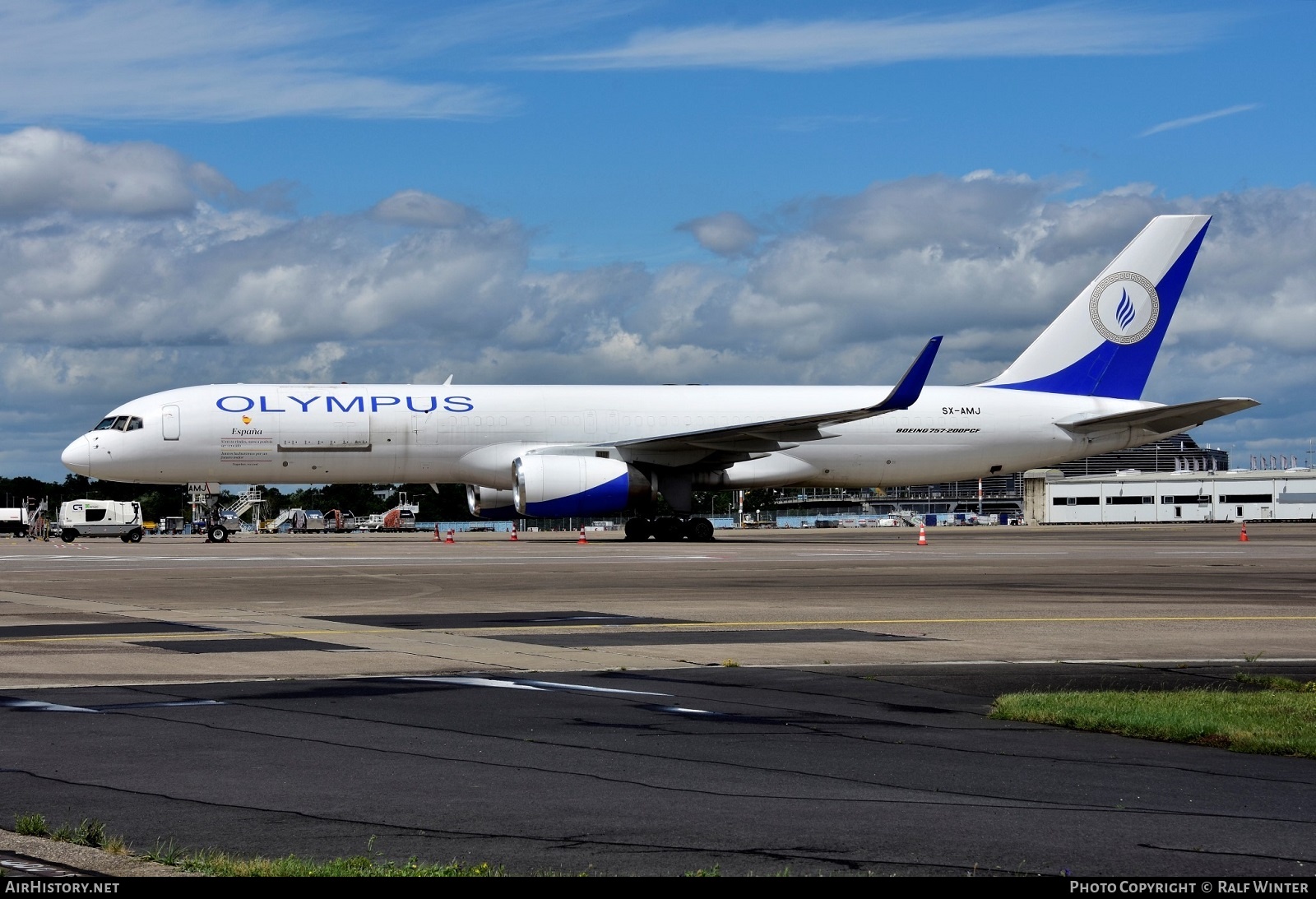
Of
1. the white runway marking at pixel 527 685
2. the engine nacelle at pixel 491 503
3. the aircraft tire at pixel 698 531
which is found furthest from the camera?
the aircraft tire at pixel 698 531

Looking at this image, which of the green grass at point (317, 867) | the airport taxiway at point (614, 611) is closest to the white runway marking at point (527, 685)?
the airport taxiway at point (614, 611)

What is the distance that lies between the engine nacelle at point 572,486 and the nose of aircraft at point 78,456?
12034mm

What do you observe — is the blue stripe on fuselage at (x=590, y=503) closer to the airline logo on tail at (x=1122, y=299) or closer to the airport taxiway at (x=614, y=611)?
the airport taxiway at (x=614, y=611)

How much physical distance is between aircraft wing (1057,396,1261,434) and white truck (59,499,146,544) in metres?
40.2

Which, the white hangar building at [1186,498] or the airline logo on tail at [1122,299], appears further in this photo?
the white hangar building at [1186,498]

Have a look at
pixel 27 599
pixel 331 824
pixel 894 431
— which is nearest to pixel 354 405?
pixel 894 431

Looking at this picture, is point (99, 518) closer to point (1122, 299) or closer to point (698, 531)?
point (698, 531)

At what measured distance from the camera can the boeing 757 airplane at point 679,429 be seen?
127 ft

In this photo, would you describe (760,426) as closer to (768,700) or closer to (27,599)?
(27,599)

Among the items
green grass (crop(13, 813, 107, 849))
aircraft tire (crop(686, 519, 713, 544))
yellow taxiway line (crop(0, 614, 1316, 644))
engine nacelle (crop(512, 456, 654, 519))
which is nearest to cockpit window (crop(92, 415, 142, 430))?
engine nacelle (crop(512, 456, 654, 519))

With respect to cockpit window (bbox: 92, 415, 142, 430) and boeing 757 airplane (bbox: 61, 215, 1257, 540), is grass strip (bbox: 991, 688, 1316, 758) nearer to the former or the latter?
boeing 757 airplane (bbox: 61, 215, 1257, 540)

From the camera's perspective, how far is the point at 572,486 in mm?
37938

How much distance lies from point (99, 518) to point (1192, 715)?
202 feet
